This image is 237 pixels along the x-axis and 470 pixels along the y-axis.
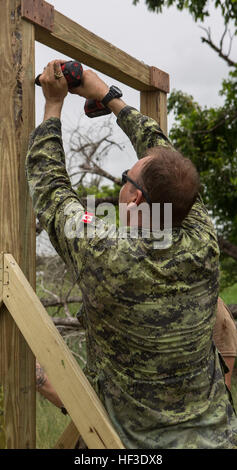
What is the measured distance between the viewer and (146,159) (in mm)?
1904

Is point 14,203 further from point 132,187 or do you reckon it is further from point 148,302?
point 148,302

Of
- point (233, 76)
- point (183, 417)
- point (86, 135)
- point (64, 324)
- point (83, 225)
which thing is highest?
point (233, 76)

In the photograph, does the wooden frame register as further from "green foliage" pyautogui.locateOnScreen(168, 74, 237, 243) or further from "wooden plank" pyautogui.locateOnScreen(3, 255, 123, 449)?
"green foliage" pyautogui.locateOnScreen(168, 74, 237, 243)

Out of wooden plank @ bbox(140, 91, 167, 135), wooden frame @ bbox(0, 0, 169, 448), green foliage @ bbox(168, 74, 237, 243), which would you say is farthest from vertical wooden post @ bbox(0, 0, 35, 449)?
green foliage @ bbox(168, 74, 237, 243)

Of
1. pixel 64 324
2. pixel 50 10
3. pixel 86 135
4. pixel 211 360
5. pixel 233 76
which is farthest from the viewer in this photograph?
pixel 233 76

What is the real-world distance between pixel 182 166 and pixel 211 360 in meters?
0.72

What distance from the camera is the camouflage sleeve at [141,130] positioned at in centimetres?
243

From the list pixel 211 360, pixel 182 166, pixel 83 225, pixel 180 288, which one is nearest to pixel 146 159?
pixel 182 166

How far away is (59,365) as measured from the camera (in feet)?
6.33

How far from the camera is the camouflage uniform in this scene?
1.80 m

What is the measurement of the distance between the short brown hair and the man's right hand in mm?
564

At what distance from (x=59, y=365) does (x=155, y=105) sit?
169 cm

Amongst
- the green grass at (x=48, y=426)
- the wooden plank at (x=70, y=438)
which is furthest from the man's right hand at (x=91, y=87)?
the green grass at (x=48, y=426)

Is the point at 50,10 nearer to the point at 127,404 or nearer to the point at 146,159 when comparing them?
the point at 146,159
